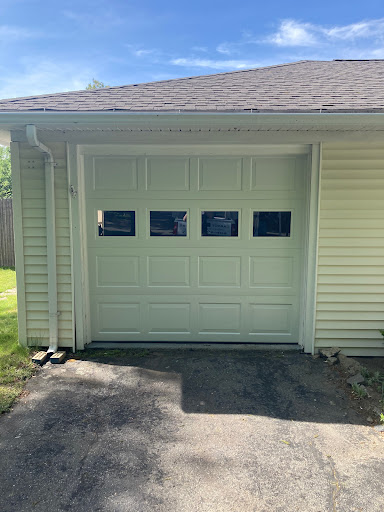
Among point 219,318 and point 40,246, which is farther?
point 219,318

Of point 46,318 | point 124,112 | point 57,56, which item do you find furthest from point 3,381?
point 57,56

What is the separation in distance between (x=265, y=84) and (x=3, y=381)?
4.34 m

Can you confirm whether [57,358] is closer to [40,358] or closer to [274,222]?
[40,358]

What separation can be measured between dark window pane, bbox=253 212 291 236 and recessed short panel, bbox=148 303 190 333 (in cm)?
135

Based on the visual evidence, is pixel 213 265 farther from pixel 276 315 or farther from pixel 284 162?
pixel 284 162

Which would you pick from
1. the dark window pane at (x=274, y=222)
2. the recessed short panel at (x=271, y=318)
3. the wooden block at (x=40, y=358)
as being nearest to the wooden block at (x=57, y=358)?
the wooden block at (x=40, y=358)

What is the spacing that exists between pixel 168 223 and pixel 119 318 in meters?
1.33

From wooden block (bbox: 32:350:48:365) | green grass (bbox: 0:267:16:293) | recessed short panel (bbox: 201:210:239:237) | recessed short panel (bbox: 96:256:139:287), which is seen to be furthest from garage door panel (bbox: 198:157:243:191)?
green grass (bbox: 0:267:16:293)

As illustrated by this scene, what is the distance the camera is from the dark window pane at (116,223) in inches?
163

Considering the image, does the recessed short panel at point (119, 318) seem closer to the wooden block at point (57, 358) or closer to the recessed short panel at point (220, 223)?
the wooden block at point (57, 358)

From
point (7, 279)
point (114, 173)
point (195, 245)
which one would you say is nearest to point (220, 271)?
point (195, 245)

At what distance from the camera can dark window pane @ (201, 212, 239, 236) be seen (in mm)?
4121

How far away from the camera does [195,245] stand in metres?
4.15

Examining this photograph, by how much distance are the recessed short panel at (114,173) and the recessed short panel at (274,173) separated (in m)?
1.45
